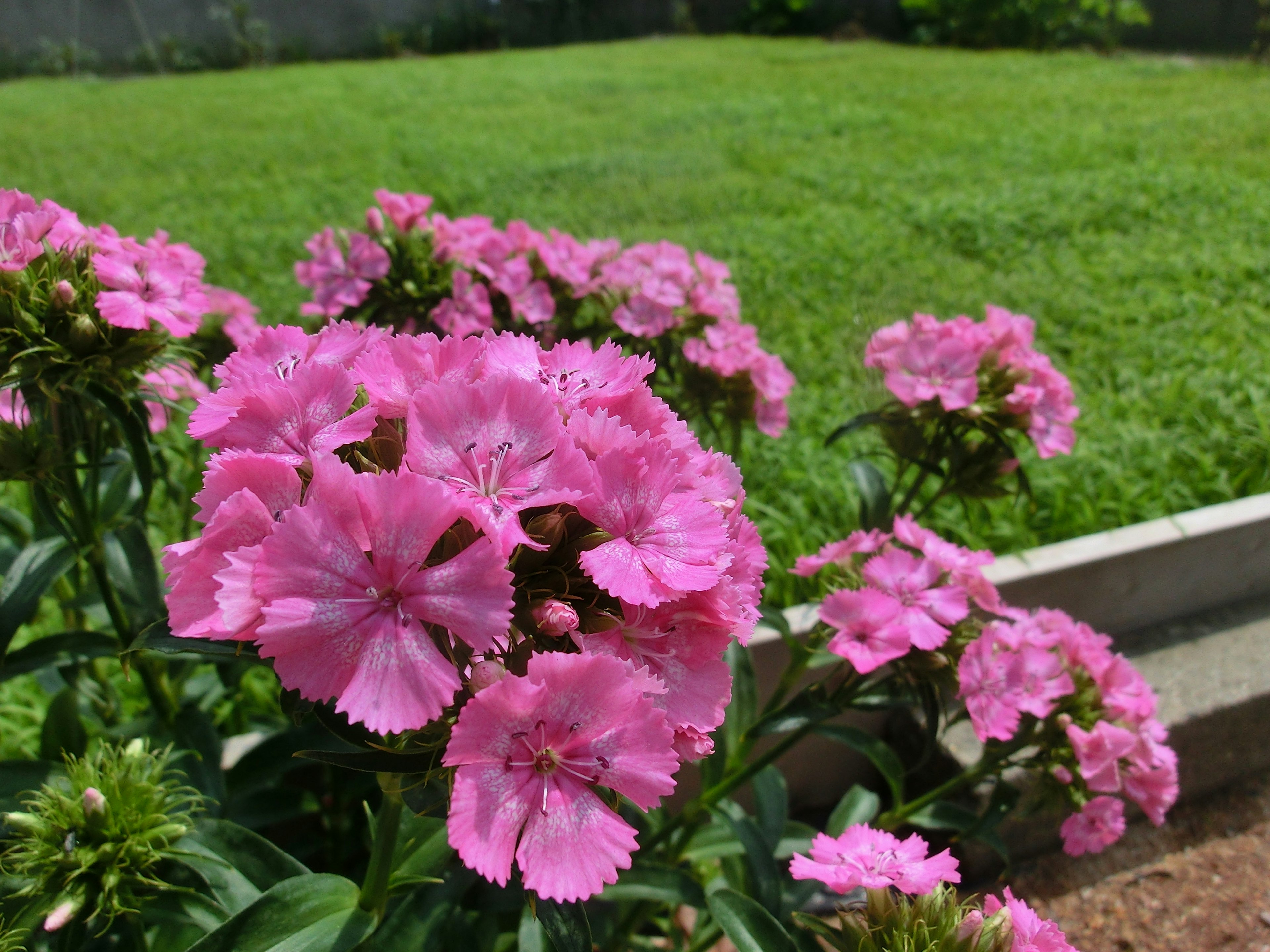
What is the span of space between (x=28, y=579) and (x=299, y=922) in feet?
2.46

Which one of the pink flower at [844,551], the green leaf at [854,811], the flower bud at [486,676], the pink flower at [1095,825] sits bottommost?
the green leaf at [854,811]

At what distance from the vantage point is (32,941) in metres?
1.10

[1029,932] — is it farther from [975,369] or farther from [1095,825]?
[975,369]

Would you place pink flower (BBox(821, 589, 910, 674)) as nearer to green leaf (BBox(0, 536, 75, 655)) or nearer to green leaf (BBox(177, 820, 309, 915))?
green leaf (BBox(177, 820, 309, 915))

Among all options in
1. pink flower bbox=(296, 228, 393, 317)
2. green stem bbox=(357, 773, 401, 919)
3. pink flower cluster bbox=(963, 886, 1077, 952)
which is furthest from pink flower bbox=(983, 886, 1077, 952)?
pink flower bbox=(296, 228, 393, 317)

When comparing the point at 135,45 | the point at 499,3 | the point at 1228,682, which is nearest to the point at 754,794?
the point at 1228,682

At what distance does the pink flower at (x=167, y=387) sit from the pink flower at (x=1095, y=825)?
1580 mm

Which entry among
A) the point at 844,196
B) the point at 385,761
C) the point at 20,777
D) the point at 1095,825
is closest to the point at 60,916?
the point at 20,777

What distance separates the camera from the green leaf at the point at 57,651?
1354 millimetres

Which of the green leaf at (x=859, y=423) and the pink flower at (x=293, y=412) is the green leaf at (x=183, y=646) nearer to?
the pink flower at (x=293, y=412)

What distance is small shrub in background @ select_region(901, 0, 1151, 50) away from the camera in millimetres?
11477

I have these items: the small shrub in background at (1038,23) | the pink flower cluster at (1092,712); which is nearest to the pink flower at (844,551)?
the pink flower cluster at (1092,712)

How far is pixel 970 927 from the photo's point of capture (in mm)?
899

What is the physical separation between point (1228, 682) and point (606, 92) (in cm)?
733
